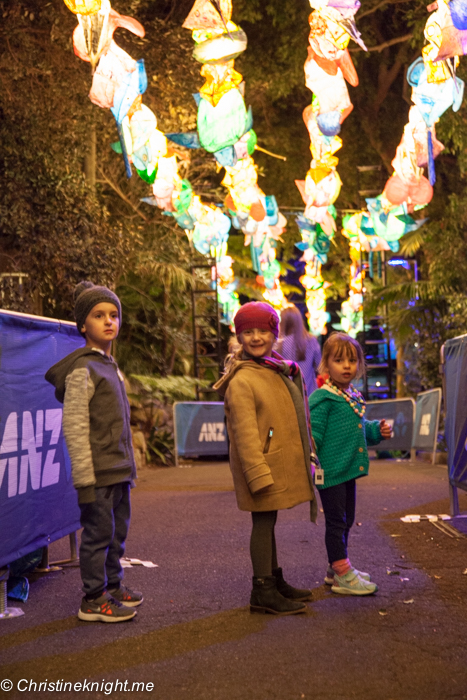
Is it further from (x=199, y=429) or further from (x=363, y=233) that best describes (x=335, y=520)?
(x=199, y=429)

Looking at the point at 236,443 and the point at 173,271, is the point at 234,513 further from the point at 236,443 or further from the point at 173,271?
the point at 173,271

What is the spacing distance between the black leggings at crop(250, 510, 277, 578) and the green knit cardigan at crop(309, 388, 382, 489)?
49 centimetres

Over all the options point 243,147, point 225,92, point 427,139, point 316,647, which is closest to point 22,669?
point 316,647

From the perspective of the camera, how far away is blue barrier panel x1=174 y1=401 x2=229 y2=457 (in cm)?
1459

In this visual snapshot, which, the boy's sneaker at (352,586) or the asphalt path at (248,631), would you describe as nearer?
the asphalt path at (248,631)

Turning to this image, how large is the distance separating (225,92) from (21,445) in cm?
436

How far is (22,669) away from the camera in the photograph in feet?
9.92

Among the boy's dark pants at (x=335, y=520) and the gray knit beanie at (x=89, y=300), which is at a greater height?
the gray knit beanie at (x=89, y=300)

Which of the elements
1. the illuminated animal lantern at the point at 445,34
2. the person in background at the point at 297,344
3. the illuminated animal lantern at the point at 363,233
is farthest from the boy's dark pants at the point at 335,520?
the illuminated animal lantern at the point at 363,233

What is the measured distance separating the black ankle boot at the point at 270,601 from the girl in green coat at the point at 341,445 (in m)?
0.45

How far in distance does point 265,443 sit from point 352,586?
89 cm

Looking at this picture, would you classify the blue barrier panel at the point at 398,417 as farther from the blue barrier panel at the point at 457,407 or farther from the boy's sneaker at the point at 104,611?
the boy's sneaker at the point at 104,611

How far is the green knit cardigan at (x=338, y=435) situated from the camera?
425 centimetres

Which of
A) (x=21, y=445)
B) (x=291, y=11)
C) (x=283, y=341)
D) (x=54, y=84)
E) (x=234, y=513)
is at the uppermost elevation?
(x=291, y=11)
